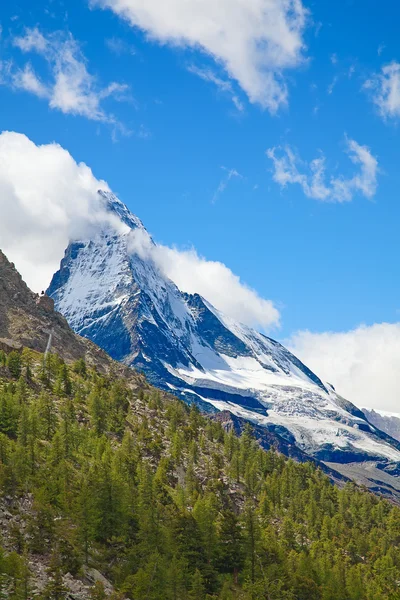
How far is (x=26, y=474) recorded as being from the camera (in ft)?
382

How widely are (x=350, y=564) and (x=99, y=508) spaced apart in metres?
81.6

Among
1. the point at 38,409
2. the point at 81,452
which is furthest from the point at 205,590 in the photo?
the point at 38,409

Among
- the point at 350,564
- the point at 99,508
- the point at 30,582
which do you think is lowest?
the point at 30,582

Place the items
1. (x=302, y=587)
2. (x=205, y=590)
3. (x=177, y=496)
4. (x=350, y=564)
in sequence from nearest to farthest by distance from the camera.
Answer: (x=205, y=590) < (x=302, y=587) < (x=177, y=496) < (x=350, y=564)

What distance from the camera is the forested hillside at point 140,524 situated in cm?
9619

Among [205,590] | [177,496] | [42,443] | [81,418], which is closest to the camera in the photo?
[205,590]

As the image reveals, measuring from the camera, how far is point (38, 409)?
16325cm

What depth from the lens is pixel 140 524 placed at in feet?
384

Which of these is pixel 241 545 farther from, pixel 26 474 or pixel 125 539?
pixel 26 474

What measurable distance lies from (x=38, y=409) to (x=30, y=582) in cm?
8199

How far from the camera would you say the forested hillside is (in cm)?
9619

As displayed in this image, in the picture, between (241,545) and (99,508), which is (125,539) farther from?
(241,545)

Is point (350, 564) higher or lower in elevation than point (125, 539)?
higher

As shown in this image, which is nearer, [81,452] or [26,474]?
[26,474]
